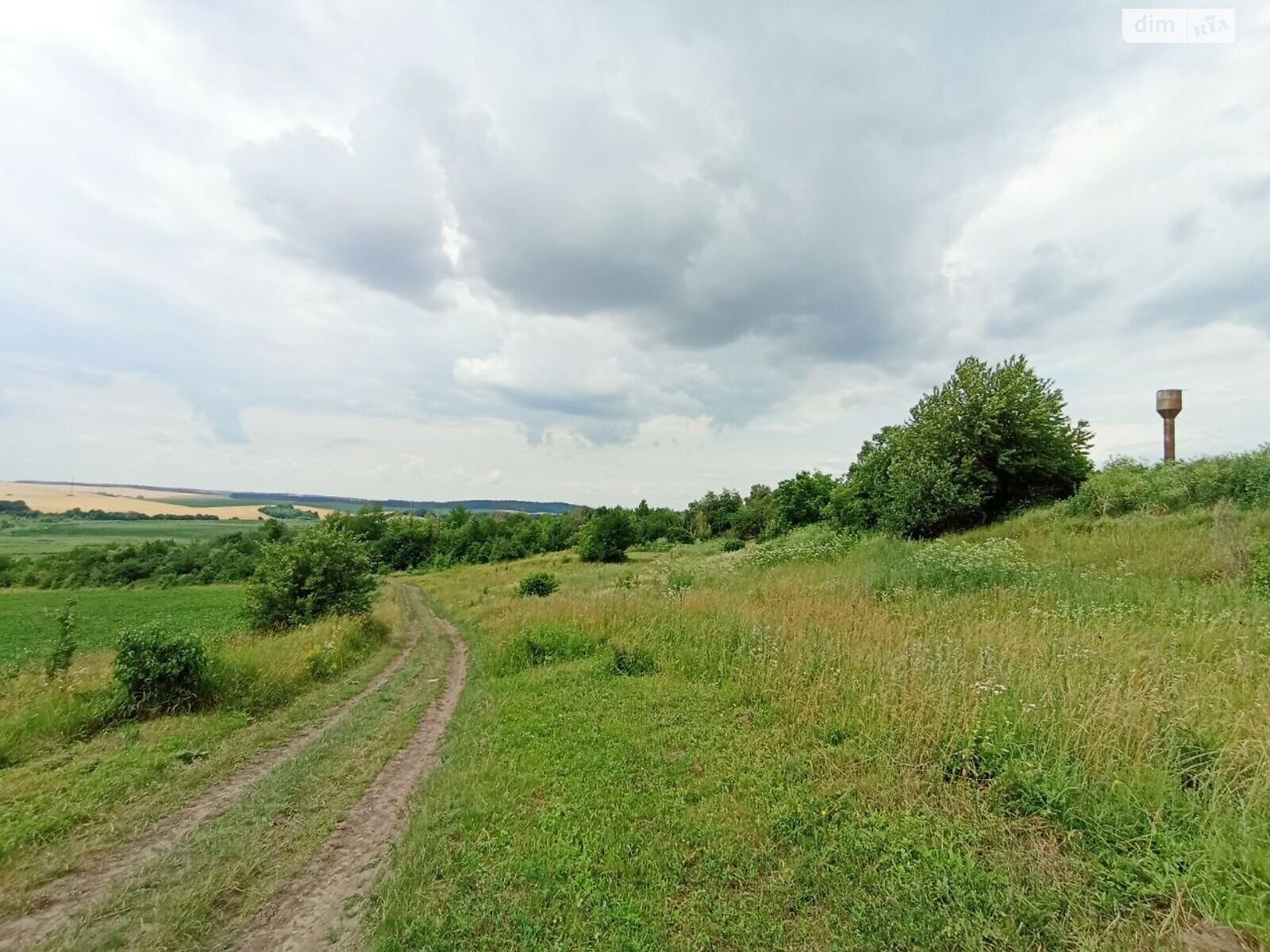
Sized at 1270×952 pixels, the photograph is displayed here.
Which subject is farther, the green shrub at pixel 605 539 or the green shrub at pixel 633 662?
the green shrub at pixel 605 539

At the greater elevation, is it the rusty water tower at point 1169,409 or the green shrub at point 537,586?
the rusty water tower at point 1169,409

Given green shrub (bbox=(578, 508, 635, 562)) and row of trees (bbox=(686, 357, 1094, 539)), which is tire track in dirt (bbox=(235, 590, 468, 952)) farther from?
green shrub (bbox=(578, 508, 635, 562))

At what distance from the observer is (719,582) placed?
52.6 feet

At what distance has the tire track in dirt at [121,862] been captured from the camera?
3.62 metres

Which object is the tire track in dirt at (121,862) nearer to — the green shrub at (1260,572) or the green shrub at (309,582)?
the green shrub at (309,582)

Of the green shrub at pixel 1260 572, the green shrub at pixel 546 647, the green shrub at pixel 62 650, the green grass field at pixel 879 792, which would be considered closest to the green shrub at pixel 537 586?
the green shrub at pixel 546 647

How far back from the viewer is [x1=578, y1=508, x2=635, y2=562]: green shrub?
57094 mm

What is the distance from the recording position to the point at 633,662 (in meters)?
A: 9.66

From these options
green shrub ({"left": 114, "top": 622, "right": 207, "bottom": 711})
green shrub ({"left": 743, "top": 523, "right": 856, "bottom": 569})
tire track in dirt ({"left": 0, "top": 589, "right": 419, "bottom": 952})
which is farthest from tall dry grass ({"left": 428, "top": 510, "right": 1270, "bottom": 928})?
green shrub ({"left": 743, "top": 523, "right": 856, "bottom": 569})

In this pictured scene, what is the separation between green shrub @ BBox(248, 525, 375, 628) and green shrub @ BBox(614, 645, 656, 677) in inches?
545

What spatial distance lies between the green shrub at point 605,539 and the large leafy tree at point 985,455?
36.0 meters

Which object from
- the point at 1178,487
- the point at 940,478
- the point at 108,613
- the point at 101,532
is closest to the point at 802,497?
the point at 940,478

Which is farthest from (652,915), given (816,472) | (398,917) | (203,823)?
(816,472)

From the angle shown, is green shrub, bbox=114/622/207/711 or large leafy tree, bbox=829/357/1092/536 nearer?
green shrub, bbox=114/622/207/711
